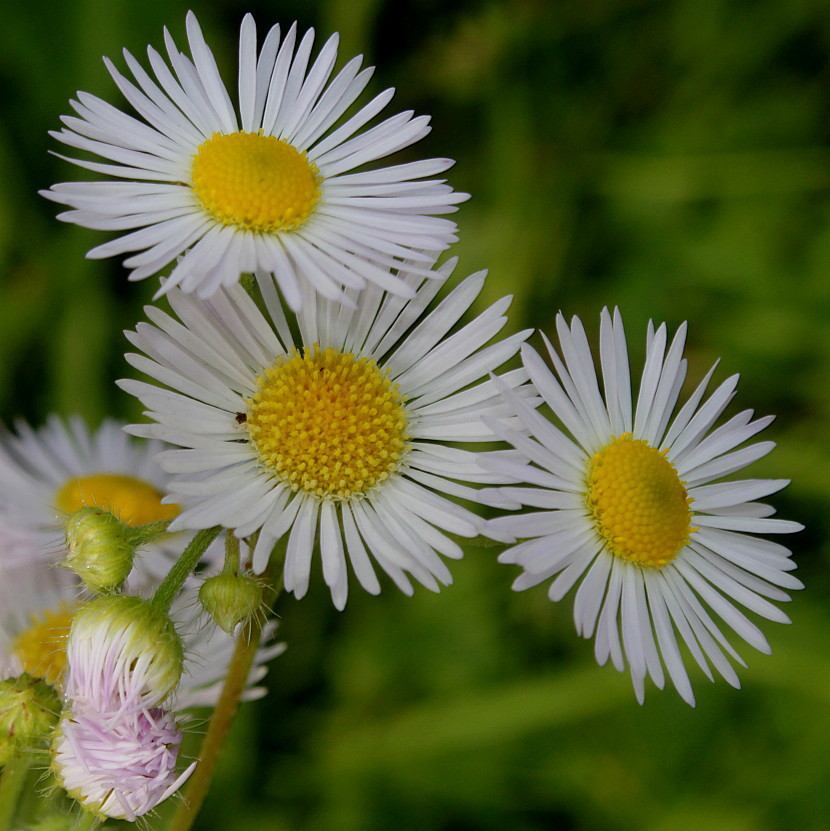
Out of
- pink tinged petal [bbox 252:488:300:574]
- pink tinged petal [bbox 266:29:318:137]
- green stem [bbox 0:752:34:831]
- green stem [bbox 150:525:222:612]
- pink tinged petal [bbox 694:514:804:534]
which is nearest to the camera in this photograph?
pink tinged petal [bbox 252:488:300:574]

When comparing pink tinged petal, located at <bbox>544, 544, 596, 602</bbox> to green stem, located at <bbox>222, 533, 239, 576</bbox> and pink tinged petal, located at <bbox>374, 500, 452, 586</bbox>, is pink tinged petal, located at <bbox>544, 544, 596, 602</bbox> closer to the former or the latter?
pink tinged petal, located at <bbox>374, 500, 452, 586</bbox>

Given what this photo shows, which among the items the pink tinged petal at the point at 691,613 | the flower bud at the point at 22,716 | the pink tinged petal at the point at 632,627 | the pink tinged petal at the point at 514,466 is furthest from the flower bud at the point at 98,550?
the pink tinged petal at the point at 691,613

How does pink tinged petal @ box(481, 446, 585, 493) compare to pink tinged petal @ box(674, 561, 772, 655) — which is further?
pink tinged petal @ box(674, 561, 772, 655)

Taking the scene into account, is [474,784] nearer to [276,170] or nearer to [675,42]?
[276,170]

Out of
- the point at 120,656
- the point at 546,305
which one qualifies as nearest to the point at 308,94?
the point at 120,656

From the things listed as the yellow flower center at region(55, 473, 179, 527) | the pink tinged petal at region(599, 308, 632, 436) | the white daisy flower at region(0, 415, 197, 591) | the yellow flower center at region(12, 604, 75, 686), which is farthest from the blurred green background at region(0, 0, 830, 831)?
the pink tinged petal at region(599, 308, 632, 436)

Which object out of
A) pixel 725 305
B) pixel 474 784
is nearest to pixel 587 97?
pixel 725 305

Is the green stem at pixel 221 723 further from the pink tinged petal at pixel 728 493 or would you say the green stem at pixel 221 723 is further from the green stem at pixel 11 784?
the pink tinged petal at pixel 728 493

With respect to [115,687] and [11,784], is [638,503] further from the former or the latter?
[11,784]
